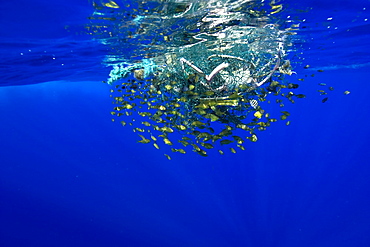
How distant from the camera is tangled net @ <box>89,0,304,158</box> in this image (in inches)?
171

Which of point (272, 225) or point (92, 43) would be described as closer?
point (92, 43)

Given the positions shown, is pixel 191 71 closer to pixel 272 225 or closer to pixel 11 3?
pixel 11 3

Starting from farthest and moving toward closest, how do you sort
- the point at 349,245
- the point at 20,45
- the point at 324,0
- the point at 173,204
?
A: the point at 173,204, the point at 349,245, the point at 20,45, the point at 324,0

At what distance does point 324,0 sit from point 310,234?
668 inches

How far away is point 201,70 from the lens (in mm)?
4535

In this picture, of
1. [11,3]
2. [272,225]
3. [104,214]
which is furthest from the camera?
[104,214]

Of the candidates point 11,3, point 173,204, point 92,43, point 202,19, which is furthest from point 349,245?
point 11,3

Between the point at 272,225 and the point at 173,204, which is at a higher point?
the point at 173,204

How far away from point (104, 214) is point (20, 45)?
15802 millimetres

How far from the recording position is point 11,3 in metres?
4.70

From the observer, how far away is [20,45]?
7.69 metres

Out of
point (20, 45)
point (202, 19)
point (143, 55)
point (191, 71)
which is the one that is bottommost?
point (191, 71)

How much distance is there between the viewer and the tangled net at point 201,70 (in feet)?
14.2

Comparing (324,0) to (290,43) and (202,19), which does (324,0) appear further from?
(290,43)
